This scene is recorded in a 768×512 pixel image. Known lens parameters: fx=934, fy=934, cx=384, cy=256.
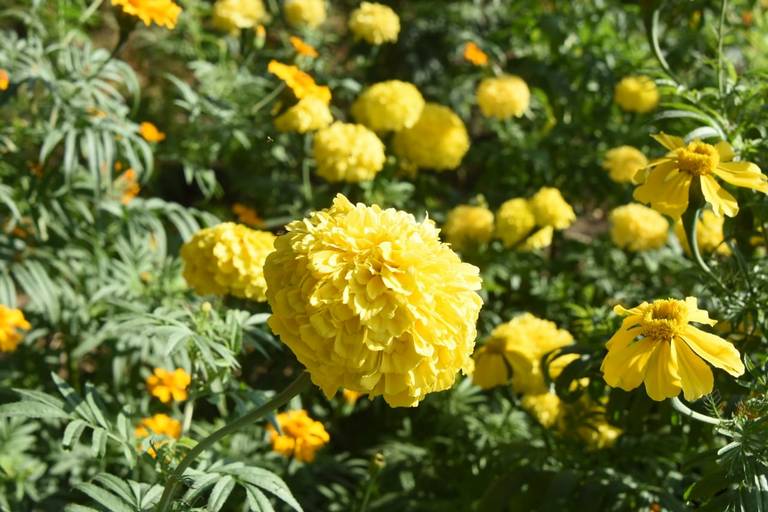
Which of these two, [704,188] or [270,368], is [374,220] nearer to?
[704,188]

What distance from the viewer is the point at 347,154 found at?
10.1ft

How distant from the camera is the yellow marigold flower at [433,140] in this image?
3434 millimetres

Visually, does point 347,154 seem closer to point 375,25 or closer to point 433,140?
point 433,140

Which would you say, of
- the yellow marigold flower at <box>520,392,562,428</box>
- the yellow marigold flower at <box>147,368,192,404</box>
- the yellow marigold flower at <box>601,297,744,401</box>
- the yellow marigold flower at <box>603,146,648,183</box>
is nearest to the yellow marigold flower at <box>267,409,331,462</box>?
the yellow marigold flower at <box>147,368,192,404</box>

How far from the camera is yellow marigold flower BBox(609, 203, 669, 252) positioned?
3.12m

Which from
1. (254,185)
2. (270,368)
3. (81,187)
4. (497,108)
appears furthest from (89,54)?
(497,108)

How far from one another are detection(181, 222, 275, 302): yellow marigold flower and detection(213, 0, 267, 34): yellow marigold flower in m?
1.57

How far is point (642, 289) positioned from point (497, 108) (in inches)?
35.3

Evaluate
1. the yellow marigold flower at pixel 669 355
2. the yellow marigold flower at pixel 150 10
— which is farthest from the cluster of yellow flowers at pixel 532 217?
the yellow marigold flower at pixel 669 355

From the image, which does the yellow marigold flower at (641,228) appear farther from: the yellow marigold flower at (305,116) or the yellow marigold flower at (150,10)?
the yellow marigold flower at (150,10)

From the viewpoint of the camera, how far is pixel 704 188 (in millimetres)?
1843

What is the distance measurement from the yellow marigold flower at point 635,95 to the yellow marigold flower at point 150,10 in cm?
182

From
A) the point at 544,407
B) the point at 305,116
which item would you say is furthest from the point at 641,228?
the point at 305,116

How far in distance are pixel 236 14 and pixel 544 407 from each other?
198cm
